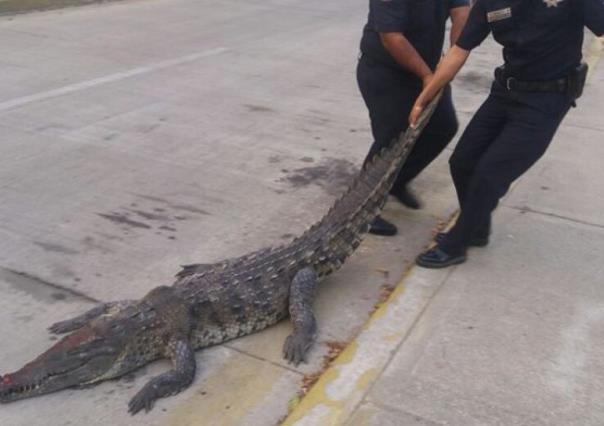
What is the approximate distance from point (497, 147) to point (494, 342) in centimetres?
120

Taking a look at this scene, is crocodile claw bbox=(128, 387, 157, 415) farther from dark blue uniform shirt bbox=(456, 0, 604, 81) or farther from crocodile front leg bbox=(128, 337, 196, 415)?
dark blue uniform shirt bbox=(456, 0, 604, 81)

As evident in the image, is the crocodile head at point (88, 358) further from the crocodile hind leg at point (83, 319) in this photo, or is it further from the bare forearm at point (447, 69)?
the bare forearm at point (447, 69)

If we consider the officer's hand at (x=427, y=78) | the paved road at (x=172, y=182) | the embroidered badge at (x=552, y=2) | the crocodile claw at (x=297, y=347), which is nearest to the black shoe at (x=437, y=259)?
the paved road at (x=172, y=182)

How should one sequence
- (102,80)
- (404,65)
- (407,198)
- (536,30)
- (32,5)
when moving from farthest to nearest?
(32,5), (102,80), (407,198), (404,65), (536,30)

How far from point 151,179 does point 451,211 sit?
232 cm

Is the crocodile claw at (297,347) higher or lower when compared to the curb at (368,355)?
higher

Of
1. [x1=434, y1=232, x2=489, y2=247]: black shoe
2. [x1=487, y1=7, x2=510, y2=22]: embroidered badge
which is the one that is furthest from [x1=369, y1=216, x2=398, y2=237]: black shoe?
[x1=487, y1=7, x2=510, y2=22]: embroidered badge

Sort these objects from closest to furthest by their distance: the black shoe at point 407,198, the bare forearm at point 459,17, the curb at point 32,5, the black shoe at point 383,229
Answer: the bare forearm at point 459,17, the black shoe at point 383,229, the black shoe at point 407,198, the curb at point 32,5

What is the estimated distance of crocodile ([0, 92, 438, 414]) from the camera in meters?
3.70

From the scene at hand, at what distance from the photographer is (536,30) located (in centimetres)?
441

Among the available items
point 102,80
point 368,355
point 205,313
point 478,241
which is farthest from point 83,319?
point 102,80

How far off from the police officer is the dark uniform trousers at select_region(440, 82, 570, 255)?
1.57 ft

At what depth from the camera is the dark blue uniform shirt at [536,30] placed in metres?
4.32

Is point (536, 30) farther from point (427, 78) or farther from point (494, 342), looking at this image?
point (494, 342)
